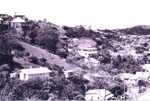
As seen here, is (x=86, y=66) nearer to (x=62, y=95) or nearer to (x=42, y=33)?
(x=42, y=33)

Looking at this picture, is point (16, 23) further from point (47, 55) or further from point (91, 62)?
point (91, 62)

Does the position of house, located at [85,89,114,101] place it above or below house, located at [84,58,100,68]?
below

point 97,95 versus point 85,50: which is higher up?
point 85,50

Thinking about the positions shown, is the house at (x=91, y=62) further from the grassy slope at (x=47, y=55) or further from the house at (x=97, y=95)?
the house at (x=97, y=95)

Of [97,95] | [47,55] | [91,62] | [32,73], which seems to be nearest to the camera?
[32,73]

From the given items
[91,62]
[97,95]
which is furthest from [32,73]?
[91,62]

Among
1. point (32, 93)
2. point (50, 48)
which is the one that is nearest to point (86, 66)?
point (50, 48)

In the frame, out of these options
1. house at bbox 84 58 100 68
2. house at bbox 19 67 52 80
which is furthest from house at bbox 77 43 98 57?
house at bbox 19 67 52 80

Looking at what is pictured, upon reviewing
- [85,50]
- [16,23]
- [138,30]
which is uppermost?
[16,23]

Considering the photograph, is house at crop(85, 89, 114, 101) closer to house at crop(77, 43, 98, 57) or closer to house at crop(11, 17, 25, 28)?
house at crop(11, 17, 25, 28)
